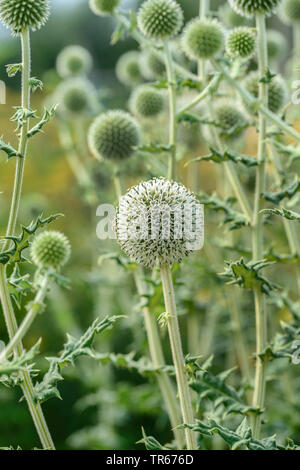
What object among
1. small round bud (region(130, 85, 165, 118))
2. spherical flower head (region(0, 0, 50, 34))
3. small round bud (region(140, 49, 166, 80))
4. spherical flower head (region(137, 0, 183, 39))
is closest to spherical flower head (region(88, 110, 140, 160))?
small round bud (region(130, 85, 165, 118))

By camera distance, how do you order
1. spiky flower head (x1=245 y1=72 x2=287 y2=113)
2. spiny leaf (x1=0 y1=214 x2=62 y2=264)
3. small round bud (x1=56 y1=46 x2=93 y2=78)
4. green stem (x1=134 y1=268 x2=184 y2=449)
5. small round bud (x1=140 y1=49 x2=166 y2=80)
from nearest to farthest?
spiny leaf (x1=0 y1=214 x2=62 y2=264) → green stem (x1=134 y1=268 x2=184 y2=449) → spiky flower head (x1=245 y1=72 x2=287 y2=113) → small round bud (x1=140 y1=49 x2=166 y2=80) → small round bud (x1=56 y1=46 x2=93 y2=78)

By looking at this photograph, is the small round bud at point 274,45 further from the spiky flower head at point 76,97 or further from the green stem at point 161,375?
the green stem at point 161,375

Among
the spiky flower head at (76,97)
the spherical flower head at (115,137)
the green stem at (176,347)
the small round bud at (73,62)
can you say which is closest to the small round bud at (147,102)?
the spherical flower head at (115,137)

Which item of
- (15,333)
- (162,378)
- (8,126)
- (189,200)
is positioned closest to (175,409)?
(162,378)

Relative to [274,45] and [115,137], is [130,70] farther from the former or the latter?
[115,137]

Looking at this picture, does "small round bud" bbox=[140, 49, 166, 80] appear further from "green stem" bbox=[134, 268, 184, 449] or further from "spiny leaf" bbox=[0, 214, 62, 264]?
"spiny leaf" bbox=[0, 214, 62, 264]

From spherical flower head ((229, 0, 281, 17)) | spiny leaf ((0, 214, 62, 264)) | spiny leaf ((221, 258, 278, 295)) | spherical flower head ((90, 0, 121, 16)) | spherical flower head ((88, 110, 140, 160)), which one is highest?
spherical flower head ((90, 0, 121, 16))

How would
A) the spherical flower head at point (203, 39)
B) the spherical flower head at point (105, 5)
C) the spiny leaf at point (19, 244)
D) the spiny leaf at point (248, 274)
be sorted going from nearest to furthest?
the spiny leaf at point (19, 244) < the spiny leaf at point (248, 274) < the spherical flower head at point (203, 39) < the spherical flower head at point (105, 5)

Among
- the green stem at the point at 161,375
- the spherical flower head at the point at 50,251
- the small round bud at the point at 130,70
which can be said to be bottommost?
the green stem at the point at 161,375
